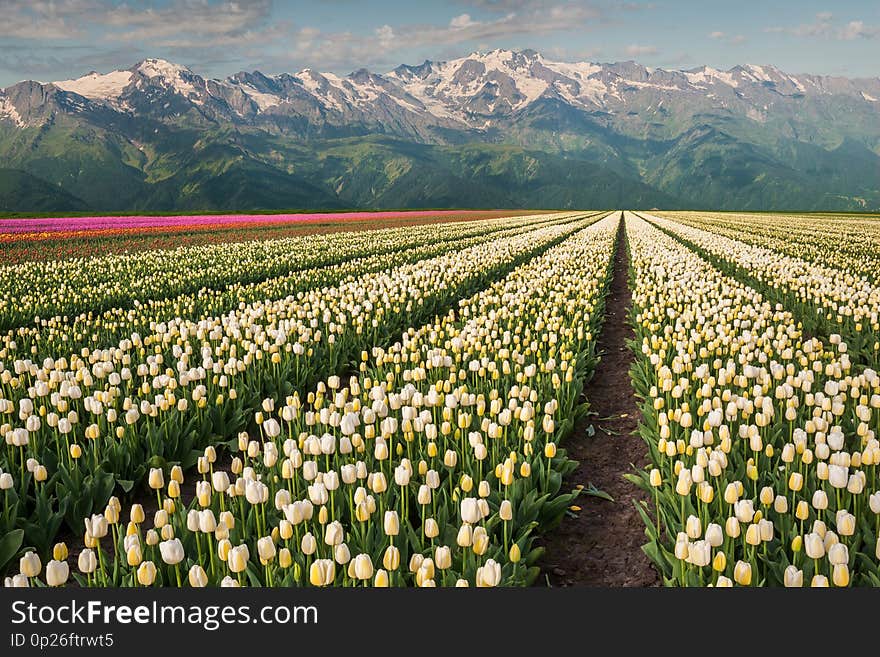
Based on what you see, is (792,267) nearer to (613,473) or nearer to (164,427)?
(613,473)

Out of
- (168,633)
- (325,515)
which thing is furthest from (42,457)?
(168,633)

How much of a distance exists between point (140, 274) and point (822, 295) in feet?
49.8

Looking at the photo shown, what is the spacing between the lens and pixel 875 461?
4.00 meters

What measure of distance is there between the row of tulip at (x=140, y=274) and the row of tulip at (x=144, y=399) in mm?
3821

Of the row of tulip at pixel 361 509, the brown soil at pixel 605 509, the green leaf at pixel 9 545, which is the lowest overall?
the brown soil at pixel 605 509

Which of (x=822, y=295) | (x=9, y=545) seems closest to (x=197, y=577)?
(x=9, y=545)

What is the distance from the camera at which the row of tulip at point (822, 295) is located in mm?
9219

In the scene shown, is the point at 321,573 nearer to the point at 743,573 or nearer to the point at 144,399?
the point at 743,573

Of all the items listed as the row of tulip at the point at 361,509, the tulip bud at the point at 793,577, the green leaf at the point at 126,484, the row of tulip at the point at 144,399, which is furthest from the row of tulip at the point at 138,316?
the tulip bud at the point at 793,577

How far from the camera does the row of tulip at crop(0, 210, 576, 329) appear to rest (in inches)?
472

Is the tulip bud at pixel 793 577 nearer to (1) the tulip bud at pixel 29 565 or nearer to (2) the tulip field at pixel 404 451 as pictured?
(2) the tulip field at pixel 404 451

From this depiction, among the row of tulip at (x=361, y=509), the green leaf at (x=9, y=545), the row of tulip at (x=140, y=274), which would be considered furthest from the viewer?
the row of tulip at (x=140, y=274)

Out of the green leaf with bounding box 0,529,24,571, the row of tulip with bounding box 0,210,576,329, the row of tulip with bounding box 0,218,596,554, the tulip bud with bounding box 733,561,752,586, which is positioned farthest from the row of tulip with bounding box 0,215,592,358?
the tulip bud with bounding box 733,561,752,586

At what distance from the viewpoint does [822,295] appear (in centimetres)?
1172
